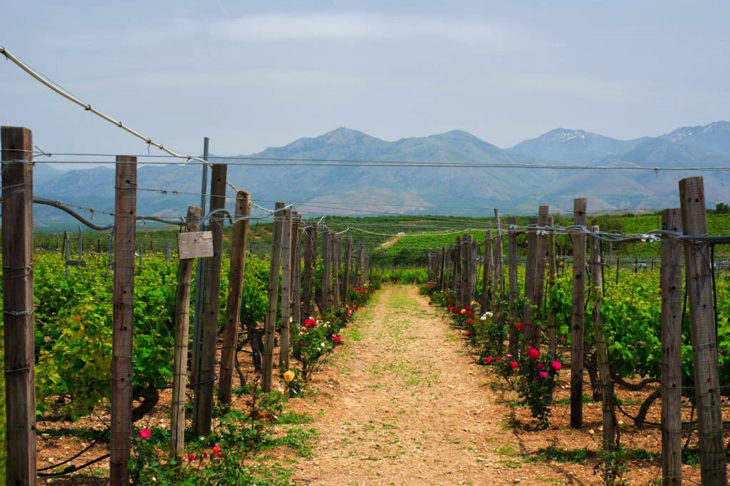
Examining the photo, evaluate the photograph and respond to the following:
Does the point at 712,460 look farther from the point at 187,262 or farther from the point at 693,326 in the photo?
the point at 187,262

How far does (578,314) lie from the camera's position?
713cm

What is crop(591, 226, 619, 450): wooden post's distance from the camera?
20.0ft

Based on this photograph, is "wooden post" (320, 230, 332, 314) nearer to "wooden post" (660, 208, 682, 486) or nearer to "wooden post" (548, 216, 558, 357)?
"wooden post" (548, 216, 558, 357)

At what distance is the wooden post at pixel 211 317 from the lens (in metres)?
6.41

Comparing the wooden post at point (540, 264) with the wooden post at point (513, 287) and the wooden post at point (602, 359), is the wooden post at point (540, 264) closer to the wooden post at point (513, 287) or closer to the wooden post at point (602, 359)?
the wooden post at point (513, 287)

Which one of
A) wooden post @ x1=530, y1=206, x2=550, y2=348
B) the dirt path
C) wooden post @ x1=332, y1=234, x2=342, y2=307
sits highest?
wooden post @ x1=530, y1=206, x2=550, y2=348

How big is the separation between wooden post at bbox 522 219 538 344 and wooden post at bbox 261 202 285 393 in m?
3.49

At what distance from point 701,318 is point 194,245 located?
361 cm

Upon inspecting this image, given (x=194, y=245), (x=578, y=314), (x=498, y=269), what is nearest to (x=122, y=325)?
(x=194, y=245)

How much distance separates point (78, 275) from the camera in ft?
31.3

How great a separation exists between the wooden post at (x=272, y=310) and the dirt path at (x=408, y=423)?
0.60 metres

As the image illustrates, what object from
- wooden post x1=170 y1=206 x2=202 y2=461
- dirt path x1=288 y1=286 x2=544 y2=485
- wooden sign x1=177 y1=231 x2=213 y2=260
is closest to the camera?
wooden sign x1=177 y1=231 x2=213 y2=260

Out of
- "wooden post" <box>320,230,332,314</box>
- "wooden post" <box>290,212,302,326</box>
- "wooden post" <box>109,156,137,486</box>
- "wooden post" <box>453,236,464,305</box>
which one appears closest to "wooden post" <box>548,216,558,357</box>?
"wooden post" <box>290,212,302,326</box>

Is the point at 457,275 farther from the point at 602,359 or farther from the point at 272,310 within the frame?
the point at 602,359
